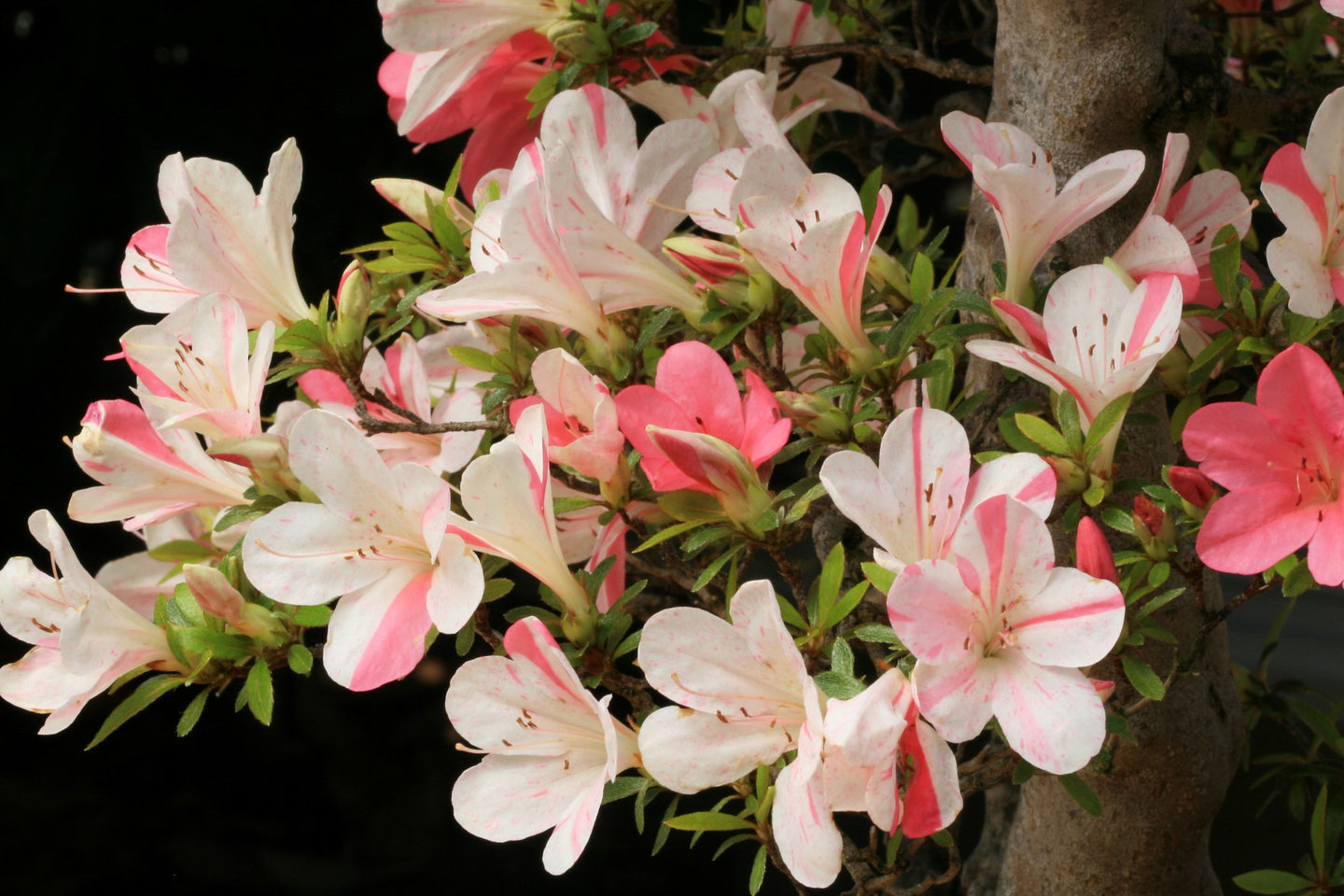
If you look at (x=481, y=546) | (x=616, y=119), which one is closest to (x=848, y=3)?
(x=616, y=119)

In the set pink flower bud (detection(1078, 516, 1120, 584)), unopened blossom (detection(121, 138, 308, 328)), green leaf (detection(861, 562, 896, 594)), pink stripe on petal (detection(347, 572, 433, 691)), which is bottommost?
pink stripe on petal (detection(347, 572, 433, 691))

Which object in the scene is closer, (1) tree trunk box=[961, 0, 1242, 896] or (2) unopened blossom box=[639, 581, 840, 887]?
(2) unopened blossom box=[639, 581, 840, 887]

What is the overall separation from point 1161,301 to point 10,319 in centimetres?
145

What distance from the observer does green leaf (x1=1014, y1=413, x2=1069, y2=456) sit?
0.72m

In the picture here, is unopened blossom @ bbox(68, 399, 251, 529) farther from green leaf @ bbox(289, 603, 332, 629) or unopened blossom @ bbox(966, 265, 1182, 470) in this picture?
unopened blossom @ bbox(966, 265, 1182, 470)

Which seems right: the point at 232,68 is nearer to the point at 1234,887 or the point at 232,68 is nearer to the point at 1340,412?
the point at 1340,412

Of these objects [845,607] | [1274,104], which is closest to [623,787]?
[845,607]

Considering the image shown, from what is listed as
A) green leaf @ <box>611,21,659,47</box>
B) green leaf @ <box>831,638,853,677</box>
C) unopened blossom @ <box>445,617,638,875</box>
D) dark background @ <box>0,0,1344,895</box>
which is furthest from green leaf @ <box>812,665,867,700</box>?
dark background @ <box>0,0,1344,895</box>

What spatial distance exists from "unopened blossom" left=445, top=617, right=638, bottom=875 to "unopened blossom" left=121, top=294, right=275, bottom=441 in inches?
7.9

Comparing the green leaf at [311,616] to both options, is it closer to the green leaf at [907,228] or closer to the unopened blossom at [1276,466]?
the unopened blossom at [1276,466]

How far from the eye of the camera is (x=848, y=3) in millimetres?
1171

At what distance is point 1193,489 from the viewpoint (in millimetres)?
710

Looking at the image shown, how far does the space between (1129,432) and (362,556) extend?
0.56 metres

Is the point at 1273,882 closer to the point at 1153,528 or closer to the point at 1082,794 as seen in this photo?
the point at 1082,794
